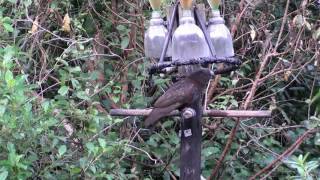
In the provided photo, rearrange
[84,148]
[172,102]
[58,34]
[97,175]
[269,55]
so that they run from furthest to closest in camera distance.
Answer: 1. [58,34]
2. [269,55]
3. [84,148]
4. [97,175]
5. [172,102]

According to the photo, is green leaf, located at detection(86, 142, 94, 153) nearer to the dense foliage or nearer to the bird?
the dense foliage

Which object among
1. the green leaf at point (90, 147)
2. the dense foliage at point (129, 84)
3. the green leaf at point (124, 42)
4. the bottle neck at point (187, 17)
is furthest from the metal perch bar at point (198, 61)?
the green leaf at point (124, 42)

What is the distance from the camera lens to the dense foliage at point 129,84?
3.13 m

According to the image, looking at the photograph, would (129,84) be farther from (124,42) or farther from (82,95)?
(82,95)

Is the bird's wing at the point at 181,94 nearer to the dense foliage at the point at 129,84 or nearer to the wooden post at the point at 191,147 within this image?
the wooden post at the point at 191,147

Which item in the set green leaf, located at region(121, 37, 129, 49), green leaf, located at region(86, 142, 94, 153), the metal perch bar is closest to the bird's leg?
the metal perch bar

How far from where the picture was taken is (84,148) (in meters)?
3.13

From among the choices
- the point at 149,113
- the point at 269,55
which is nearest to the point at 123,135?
the point at 269,55

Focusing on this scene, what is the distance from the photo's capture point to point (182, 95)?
7.57ft

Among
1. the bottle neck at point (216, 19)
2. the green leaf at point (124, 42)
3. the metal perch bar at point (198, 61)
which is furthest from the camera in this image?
the green leaf at point (124, 42)

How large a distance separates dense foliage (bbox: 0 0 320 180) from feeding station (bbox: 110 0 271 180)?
2.16 ft

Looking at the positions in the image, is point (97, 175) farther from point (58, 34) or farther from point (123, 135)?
point (58, 34)

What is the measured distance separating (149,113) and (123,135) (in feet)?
4.01

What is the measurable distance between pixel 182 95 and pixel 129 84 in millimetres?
1423
